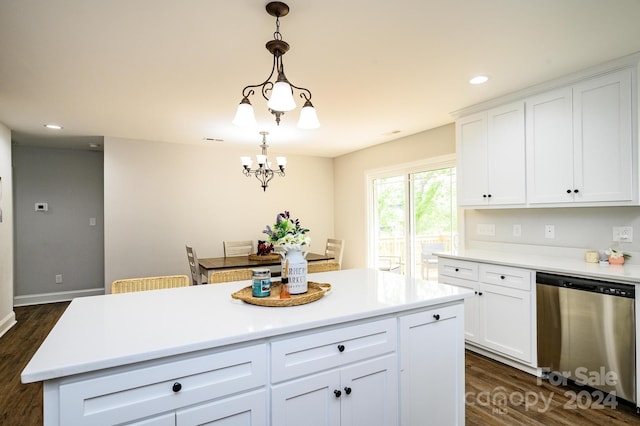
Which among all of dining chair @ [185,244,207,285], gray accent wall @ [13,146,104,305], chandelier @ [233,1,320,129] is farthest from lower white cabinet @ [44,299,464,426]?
gray accent wall @ [13,146,104,305]

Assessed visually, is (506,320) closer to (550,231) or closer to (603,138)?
(550,231)

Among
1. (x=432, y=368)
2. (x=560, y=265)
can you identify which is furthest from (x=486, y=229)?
(x=432, y=368)

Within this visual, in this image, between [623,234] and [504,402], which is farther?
[623,234]

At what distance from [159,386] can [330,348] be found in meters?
0.67

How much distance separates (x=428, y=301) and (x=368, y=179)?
403cm

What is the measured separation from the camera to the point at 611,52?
2.34 m

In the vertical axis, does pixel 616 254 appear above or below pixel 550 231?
below

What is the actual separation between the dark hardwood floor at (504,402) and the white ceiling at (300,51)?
243 cm

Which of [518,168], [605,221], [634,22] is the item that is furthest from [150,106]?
[605,221]

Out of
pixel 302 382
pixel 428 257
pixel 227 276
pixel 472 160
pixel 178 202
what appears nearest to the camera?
pixel 302 382

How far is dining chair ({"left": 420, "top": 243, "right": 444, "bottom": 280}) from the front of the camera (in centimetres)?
441

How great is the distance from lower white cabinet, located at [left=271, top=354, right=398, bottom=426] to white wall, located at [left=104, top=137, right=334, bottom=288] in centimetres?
433

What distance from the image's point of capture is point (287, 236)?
1.71 meters

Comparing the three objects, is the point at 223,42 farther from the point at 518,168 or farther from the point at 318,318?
the point at 518,168
